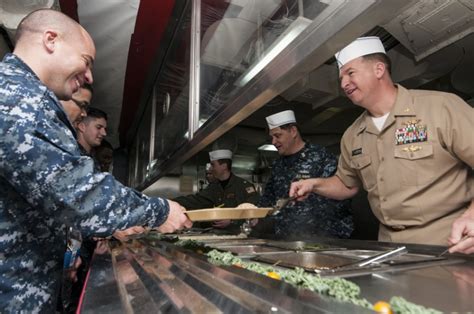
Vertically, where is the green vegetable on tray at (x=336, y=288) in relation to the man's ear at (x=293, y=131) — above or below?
below

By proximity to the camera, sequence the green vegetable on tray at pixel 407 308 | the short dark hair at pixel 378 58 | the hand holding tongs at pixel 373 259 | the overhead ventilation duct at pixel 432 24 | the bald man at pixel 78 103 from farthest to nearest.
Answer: the bald man at pixel 78 103 < the short dark hair at pixel 378 58 < the overhead ventilation duct at pixel 432 24 < the hand holding tongs at pixel 373 259 < the green vegetable on tray at pixel 407 308

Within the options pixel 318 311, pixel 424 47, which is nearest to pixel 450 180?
pixel 424 47

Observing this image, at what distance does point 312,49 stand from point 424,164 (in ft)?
3.02

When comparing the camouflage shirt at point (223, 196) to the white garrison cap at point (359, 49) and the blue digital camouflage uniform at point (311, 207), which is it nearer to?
the blue digital camouflage uniform at point (311, 207)

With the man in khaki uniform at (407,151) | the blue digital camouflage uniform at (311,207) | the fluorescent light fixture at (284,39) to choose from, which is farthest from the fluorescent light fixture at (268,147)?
the fluorescent light fixture at (284,39)

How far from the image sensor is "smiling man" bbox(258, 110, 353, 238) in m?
2.51

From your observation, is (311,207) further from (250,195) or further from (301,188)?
(250,195)

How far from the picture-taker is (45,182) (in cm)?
88

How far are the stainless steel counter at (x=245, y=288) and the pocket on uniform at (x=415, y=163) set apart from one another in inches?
13.7

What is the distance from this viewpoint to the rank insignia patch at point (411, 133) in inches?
57.2

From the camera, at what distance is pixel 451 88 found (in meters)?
2.59

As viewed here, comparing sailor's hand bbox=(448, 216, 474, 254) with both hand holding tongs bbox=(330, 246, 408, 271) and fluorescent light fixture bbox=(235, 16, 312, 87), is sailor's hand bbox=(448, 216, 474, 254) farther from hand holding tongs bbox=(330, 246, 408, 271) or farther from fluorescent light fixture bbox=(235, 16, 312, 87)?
fluorescent light fixture bbox=(235, 16, 312, 87)

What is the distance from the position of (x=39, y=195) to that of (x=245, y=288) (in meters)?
0.63

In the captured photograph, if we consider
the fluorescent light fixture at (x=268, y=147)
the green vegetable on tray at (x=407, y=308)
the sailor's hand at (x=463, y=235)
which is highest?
the fluorescent light fixture at (x=268, y=147)
